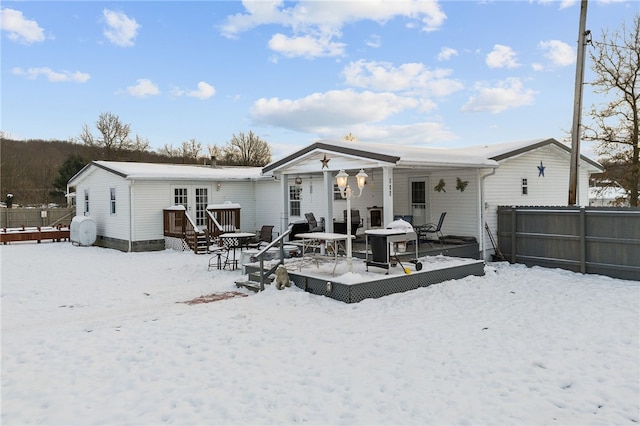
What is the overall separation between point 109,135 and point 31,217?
12.9m

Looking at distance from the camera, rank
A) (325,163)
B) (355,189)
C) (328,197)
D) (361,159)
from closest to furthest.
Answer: (361,159) < (325,163) < (328,197) < (355,189)

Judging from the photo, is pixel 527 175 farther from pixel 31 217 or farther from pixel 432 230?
pixel 31 217

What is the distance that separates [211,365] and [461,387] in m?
2.69

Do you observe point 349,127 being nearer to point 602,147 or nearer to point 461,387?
point 602,147

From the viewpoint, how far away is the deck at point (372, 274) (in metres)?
7.86

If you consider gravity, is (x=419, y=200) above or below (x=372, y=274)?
above

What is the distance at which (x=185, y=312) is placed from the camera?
721 cm

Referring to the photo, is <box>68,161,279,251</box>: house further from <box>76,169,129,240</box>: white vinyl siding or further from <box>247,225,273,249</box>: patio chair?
<box>247,225,273,249</box>: patio chair

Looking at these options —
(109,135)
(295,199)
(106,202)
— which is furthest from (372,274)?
(109,135)

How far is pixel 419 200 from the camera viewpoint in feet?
45.5

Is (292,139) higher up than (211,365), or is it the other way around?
(292,139)

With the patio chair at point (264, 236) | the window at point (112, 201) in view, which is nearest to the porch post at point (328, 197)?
the patio chair at point (264, 236)

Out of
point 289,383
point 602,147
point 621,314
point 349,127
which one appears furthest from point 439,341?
point 349,127

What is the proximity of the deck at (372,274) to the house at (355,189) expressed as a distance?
1227 millimetres
